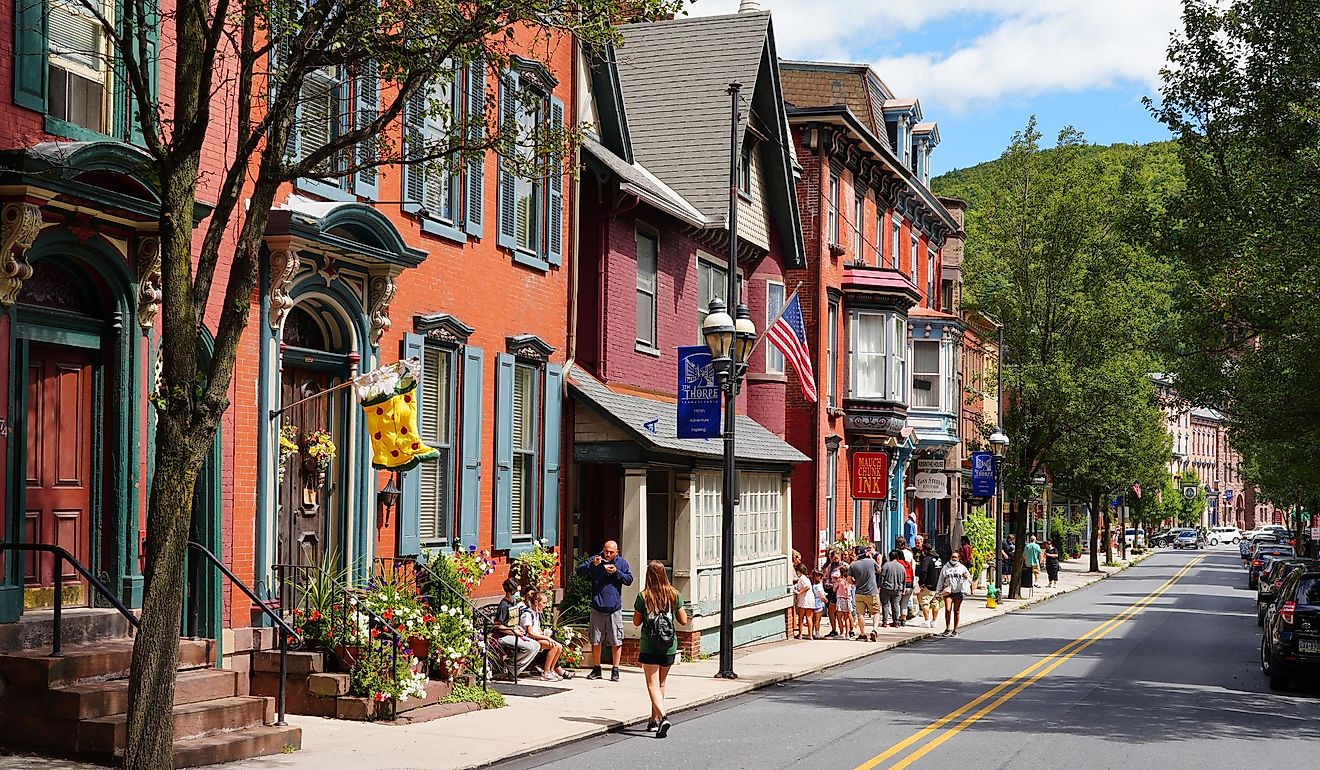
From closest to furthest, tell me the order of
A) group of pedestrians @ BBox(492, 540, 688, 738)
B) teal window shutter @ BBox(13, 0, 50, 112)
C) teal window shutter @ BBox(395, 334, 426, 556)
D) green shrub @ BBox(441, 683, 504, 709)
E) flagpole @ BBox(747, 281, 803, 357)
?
teal window shutter @ BBox(13, 0, 50, 112)
group of pedestrians @ BBox(492, 540, 688, 738)
green shrub @ BBox(441, 683, 504, 709)
teal window shutter @ BBox(395, 334, 426, 556)
flagpole @ BBox(747, 281, 803, 357)

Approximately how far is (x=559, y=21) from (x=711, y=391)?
980 cm

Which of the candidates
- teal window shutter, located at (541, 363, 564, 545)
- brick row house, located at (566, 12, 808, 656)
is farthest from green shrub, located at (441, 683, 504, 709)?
brick row house, located at (566, 12, 808, 656)

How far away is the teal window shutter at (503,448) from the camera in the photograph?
19969 mm

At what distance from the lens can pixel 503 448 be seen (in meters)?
20.2

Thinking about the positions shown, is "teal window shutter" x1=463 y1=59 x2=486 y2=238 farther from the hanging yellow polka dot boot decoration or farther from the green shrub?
the green shrub

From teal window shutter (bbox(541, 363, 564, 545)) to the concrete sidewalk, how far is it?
8.09ft

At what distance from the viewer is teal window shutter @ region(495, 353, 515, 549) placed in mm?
19969

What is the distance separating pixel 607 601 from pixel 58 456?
29.8 feet

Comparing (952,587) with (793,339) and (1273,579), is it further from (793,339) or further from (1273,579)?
(1273,579)

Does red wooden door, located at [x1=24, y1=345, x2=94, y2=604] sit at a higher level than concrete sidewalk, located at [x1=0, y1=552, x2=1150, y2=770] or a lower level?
higher

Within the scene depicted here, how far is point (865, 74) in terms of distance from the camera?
40.8 metres

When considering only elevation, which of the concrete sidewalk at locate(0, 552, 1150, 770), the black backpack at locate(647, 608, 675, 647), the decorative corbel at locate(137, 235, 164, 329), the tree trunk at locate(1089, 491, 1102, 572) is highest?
the decorative corbel at locate(137, 235, 164, 329)

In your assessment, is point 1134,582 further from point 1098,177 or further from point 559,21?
point 559,21

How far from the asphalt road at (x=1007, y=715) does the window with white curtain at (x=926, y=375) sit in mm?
15586
